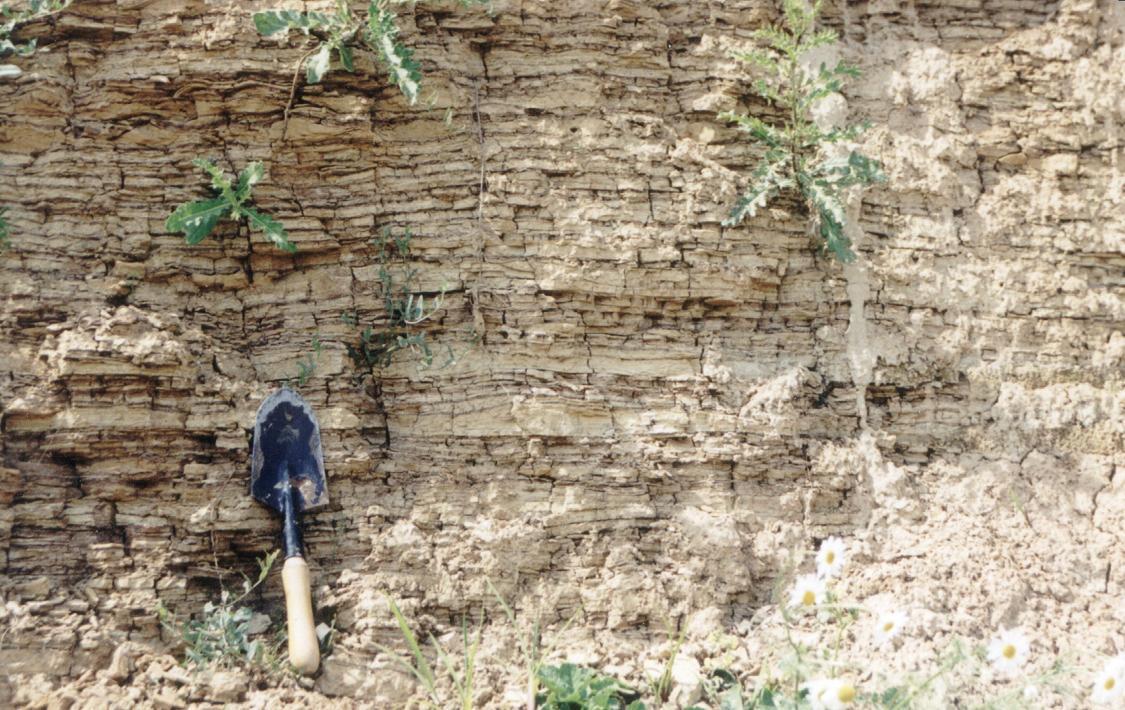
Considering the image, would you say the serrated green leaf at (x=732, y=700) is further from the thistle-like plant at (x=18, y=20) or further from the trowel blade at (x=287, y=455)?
the thistle-like plant at (x=18, y=20)

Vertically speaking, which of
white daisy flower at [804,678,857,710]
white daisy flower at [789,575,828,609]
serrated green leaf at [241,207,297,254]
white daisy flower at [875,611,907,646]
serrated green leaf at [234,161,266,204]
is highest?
serrated green leaf at [234,161,266,204]

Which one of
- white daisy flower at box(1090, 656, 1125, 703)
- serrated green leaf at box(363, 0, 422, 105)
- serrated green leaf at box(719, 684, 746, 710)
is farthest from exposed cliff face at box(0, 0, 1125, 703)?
white daisy flower at box(1090, 656, 1125, 703)

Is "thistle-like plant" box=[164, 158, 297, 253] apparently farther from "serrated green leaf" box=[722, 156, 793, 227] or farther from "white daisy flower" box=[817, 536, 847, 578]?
"white daisy flower" box=[817, 536, 847, 578]

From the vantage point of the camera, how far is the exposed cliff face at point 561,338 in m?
3.64

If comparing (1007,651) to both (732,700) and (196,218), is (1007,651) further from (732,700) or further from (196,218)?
(196,218)

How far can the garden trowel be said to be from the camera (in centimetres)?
348

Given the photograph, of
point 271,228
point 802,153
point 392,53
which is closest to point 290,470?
point 271,228

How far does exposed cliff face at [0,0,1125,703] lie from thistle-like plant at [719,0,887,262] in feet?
0.43

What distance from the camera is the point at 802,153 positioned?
430cm

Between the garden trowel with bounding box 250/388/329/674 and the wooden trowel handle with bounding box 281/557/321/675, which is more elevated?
the garden trowel with bounding box 250/388/329/674

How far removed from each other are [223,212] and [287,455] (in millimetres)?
1037

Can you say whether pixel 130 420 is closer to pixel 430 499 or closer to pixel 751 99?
pixel 430 499

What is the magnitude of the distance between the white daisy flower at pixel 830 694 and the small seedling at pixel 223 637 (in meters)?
1.82

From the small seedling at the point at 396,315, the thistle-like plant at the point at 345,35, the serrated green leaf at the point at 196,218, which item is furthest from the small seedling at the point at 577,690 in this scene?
the thistle-like plant at the point at 345,35
